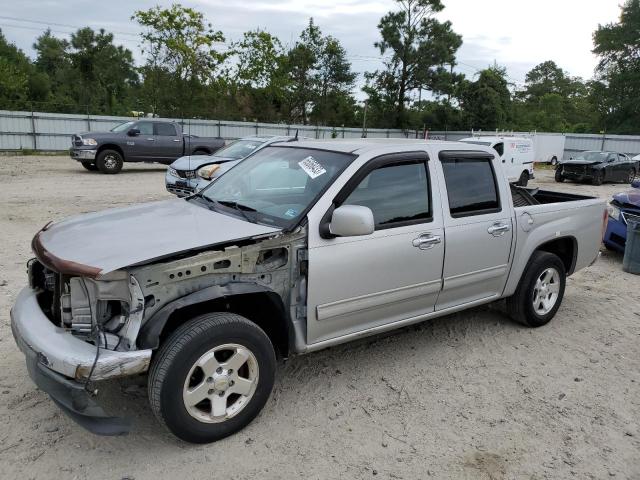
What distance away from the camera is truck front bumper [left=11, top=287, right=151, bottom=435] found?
2.59 m

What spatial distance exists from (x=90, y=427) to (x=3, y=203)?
9837 mm

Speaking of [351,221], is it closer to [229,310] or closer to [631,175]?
[229,310]

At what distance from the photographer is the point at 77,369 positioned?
2564 mm

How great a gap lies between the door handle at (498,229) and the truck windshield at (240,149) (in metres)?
8.04

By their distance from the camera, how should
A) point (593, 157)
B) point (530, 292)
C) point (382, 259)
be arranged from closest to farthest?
point (382, 259)
point (530, 292)
point (593, 157)

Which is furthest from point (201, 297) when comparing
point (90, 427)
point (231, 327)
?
point (90, 427)

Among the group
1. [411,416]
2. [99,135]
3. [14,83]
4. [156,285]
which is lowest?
[411,416]

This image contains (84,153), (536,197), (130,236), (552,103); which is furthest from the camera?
(552,103)

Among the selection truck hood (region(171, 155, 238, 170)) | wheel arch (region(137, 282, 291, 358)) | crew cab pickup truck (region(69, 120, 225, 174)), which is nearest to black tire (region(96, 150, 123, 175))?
crew cab pickup truck (region(69, 120, 225, 174))

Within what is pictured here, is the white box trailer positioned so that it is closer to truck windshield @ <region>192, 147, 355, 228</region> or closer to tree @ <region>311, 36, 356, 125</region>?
tree @ <region>311, 36, 356, 125</region>

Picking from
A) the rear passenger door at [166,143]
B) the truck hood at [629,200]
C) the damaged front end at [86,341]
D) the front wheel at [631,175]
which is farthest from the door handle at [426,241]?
the front wheel at [631,175]

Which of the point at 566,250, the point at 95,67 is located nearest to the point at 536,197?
the point at 566,250

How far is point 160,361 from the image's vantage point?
2.77 m

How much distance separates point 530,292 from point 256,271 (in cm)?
293
